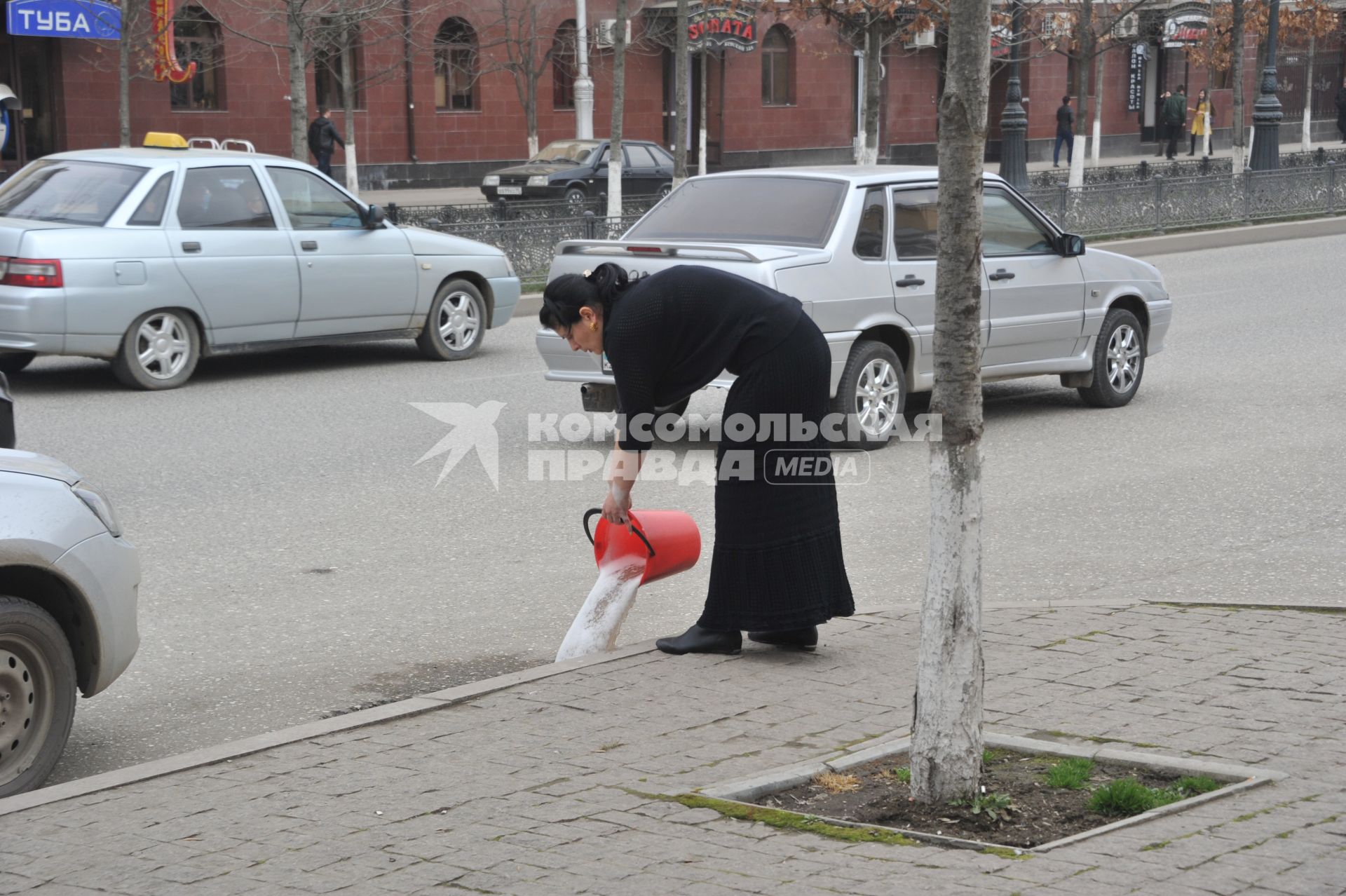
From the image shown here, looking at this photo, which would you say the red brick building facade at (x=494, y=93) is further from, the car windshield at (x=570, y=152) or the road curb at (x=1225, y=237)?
the road curb at (x=1225, y=237)

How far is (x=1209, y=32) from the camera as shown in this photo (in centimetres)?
4712

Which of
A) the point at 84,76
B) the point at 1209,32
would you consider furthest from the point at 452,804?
the point at 1209,32

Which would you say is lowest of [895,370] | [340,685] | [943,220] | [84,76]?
[340,685]

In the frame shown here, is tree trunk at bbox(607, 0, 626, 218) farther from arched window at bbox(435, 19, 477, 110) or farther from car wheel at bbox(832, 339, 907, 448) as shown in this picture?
arched window at bbox(435, 19, 477, 110)

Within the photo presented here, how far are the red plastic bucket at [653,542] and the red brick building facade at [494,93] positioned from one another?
81.7 ft

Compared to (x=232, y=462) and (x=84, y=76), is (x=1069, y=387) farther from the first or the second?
(x=84, y=76)

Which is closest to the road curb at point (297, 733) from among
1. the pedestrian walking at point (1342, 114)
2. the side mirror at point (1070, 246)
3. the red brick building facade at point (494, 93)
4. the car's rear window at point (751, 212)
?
the car's rear window at point (751, 212)

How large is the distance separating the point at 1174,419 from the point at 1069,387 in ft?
4.59

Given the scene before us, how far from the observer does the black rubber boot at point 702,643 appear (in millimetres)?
5836

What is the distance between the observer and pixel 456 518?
335 inches

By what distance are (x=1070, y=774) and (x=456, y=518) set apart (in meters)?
4.62

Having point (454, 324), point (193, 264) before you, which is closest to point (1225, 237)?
point (454, 324)

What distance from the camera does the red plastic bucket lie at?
601 centimetres

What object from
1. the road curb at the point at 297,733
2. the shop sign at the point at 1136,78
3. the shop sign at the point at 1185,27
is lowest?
the road curb at the point at 297,733
